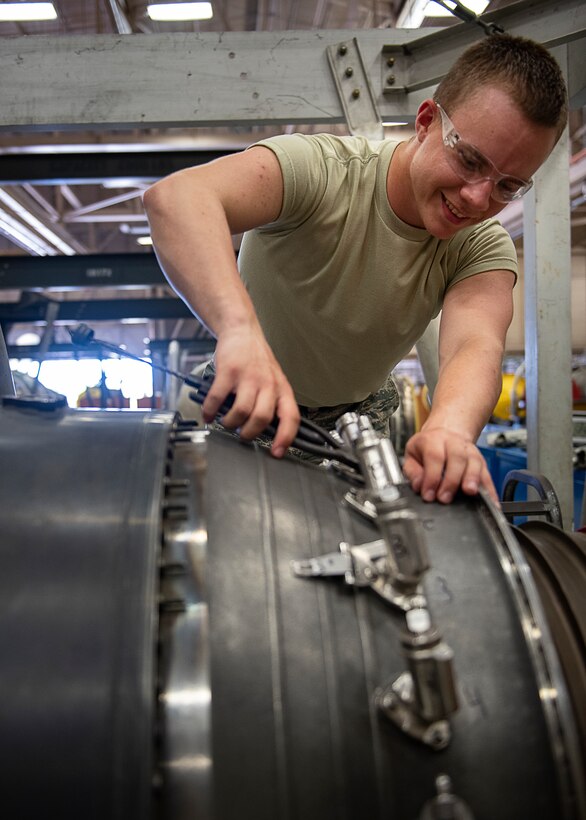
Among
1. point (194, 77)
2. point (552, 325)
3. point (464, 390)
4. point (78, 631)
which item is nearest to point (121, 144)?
point (194, 77)

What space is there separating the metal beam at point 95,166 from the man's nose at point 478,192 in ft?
6.36

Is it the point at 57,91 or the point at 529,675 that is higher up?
the point at 57,91

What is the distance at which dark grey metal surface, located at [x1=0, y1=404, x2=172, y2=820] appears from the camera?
0.56 meters

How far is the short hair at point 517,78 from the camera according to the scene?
1013mm

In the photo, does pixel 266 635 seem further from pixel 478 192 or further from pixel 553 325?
pixel 553 325

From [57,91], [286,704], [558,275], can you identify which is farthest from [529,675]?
[57,91]

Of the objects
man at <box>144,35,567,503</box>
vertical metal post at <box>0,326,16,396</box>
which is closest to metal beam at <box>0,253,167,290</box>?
man at <box>144,35,567,503</box>

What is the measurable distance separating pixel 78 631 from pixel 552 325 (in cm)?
166

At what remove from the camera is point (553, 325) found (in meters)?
1.93

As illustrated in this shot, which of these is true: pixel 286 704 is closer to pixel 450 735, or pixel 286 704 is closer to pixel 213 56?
pixel 450 735

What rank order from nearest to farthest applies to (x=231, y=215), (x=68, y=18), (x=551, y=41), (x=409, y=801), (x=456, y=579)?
(x=409, y=801)
(x=456, y=579)
(x=231, y=215)
(x=551, y=41)
(x=68, y=18)

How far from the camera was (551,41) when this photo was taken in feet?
5.71

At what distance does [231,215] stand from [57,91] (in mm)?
1181

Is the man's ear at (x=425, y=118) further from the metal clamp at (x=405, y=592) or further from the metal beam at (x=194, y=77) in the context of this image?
the metal beam at (x=194, y=77)
